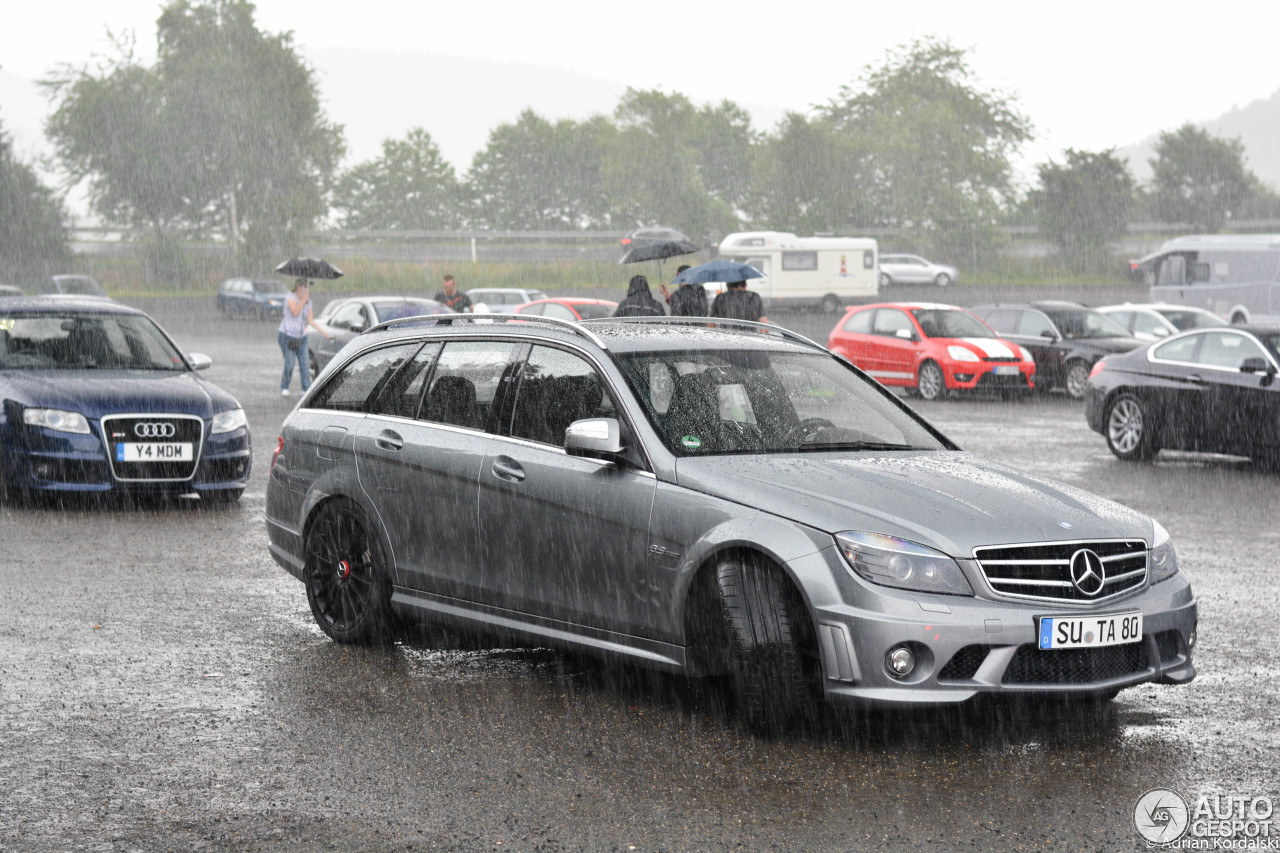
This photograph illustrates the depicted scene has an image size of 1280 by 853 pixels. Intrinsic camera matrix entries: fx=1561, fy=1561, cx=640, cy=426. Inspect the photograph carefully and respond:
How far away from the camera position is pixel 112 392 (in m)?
11.6

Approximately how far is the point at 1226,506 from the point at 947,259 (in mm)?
63659

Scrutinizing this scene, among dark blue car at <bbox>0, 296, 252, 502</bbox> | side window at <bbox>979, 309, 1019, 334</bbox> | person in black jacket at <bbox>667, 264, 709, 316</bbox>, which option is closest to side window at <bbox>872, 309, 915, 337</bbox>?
side window at <bbox>979, 309, 1019, 334</bbox>

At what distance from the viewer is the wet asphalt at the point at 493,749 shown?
461 centimetres


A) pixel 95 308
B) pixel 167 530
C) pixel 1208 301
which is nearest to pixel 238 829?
pixel 167 530

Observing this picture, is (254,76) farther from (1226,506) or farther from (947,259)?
(1226,506)

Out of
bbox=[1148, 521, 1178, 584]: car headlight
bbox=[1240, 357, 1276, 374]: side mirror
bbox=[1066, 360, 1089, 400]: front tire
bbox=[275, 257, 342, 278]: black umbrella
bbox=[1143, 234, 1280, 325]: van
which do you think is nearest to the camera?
bbox=[1148, 521, 1178, 584]: car headlight

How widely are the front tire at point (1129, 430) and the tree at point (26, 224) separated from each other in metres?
63.2

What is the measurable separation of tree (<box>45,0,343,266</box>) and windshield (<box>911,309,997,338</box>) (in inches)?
2296

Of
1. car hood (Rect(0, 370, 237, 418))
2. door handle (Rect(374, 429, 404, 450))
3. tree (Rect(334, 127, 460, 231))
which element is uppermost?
tree (Rect(334, 127, 460, 231))

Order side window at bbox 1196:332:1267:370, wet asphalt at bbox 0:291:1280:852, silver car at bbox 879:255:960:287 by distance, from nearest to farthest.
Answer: wet asphalt at bbox 0:291:1280:852 → side window at bbox 1196:332:1267:370 → silver car at bbox 879:255:960:287

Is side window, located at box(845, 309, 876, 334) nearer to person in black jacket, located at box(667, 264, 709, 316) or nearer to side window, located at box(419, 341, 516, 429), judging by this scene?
person in black jacket, located at box(667, 264, 709, 316)

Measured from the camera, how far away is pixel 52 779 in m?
5.09

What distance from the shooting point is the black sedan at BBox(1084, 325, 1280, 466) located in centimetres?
1455

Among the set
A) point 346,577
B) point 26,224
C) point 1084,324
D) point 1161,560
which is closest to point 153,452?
point 346,577
